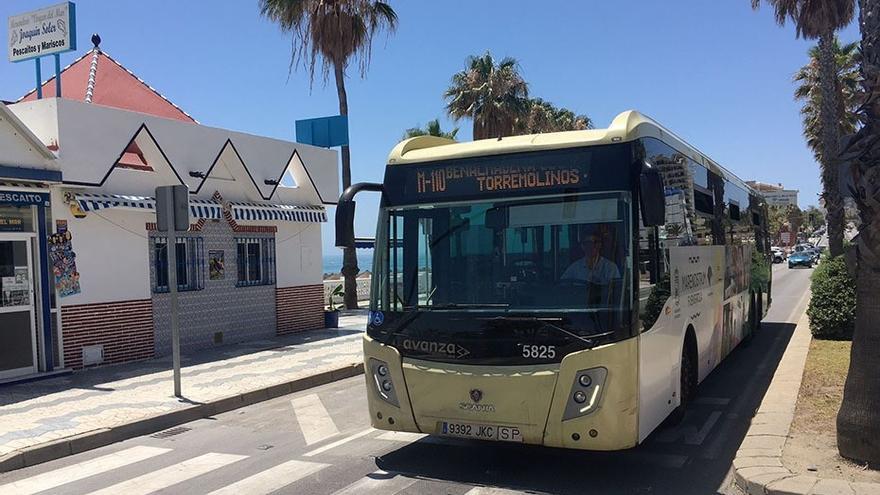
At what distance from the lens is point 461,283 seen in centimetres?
609

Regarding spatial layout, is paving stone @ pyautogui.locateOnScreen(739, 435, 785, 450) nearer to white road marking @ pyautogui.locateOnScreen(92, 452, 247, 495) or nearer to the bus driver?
the bus driver

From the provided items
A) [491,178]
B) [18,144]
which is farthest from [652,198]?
[18,144]

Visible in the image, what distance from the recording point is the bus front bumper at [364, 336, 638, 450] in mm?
5410

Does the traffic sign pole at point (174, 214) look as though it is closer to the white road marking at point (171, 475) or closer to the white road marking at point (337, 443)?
the white road marking at point (171, 475)

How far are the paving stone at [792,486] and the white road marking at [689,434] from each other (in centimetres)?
171

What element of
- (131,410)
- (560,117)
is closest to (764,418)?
(131,410)

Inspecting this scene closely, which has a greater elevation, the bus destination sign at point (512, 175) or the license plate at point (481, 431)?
the bus destination sign at point (512, 175)

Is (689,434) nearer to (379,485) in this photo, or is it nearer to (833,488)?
(833,488)

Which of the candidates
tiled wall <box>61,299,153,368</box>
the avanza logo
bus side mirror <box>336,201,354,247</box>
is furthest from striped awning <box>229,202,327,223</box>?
→ the avanza logo

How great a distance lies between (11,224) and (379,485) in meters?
8.33

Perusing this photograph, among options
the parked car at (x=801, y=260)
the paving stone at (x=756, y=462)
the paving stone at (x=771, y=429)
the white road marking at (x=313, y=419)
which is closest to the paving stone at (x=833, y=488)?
the paving stone at (x=756, y=462)

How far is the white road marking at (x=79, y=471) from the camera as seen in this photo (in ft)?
20.9

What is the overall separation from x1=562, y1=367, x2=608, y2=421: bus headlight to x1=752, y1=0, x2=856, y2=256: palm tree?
835 inches

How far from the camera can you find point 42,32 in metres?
12.8
